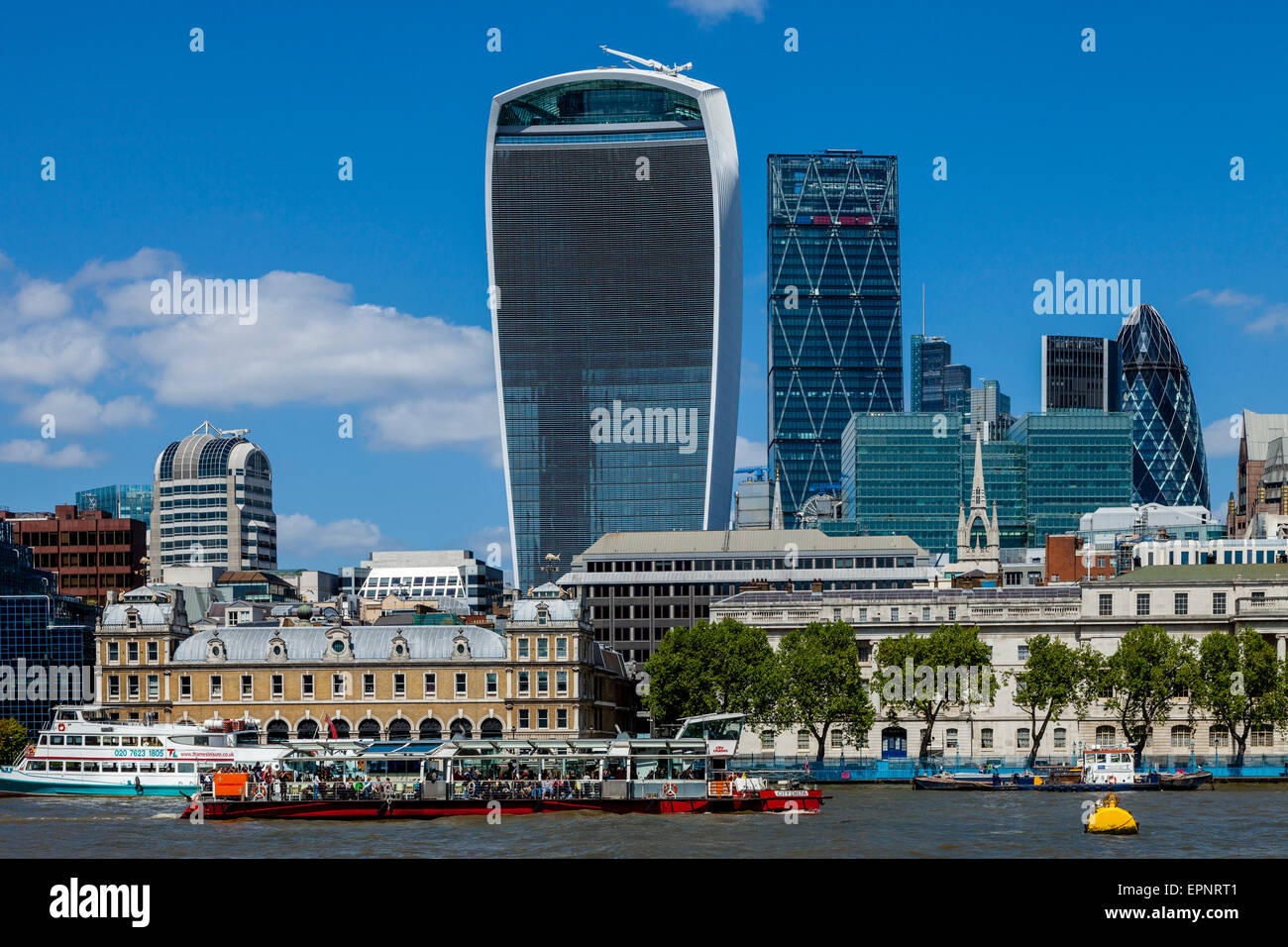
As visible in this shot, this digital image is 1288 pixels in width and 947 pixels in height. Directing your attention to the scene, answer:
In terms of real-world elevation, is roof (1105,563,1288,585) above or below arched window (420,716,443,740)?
above

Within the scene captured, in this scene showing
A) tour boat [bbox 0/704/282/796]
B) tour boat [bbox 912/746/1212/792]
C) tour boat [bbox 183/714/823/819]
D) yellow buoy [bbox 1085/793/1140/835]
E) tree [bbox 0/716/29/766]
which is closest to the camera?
yellow buoy [bbox 1085/793/1140/835]

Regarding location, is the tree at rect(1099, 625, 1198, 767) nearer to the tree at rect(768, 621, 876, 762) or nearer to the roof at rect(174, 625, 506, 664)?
the tree at rect(768, 621, 876, 762)

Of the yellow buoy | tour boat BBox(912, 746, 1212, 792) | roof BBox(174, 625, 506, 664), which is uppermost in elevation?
roof BBox(174, 625, 506, 664)

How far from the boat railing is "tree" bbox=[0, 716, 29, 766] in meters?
69.1

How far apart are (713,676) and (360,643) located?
122ft

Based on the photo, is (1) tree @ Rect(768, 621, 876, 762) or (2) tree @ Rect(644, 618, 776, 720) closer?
(1) tree @ Rect(768, 621, 876, 762)

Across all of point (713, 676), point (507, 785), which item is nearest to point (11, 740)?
point (713, 676)

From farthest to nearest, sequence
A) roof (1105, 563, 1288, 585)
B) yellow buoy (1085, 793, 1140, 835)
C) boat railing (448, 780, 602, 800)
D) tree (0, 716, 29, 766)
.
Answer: roof (1105, 563, 1288, 585) → tree (0, 716, 29, 766) → boat railing (448, 780, 602, 800) → yellow buoy (1085, 793, 1140, 835)

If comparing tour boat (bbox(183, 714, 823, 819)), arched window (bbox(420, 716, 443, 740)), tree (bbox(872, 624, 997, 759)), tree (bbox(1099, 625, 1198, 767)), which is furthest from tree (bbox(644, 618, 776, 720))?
tour boat (bbox(183, 714, 823, 819))

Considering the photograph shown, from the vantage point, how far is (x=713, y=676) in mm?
149000

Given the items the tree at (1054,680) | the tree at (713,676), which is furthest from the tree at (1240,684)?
Answer: the tree at (713,676)

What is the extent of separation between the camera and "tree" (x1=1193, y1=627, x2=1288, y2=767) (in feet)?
458

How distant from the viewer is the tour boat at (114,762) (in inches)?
4838
